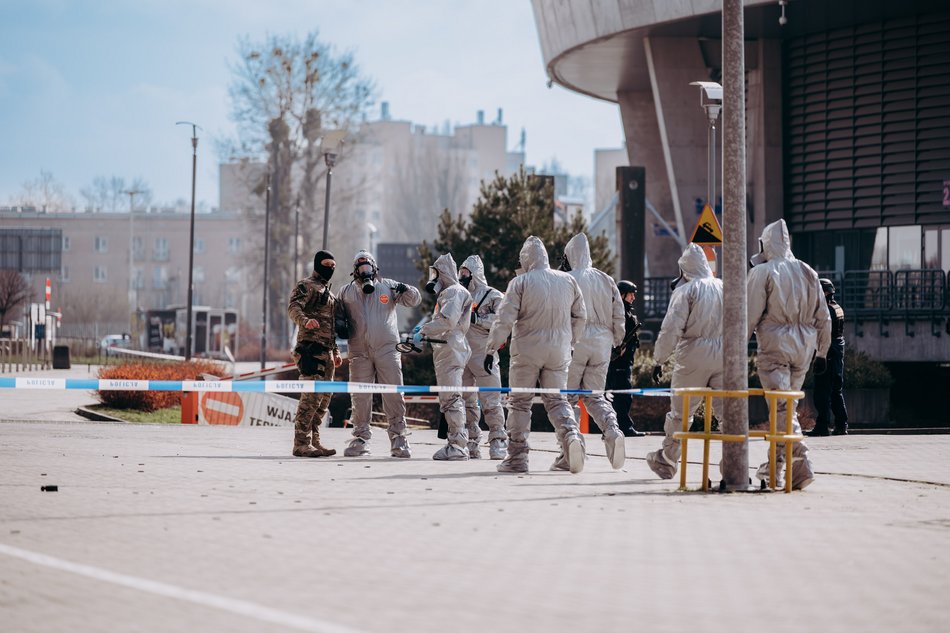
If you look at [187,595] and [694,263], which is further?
[694,263]

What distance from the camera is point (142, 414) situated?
26703 mm

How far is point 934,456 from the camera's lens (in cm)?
1612

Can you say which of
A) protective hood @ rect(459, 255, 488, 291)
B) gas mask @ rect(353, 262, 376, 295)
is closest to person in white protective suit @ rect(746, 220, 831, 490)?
protective hood @ rect(459, 255, 488, 291)

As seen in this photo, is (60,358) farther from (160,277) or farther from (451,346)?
(160,277)

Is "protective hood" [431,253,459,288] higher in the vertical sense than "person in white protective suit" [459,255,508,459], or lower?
higher

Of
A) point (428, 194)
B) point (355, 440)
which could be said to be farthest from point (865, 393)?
point (428, 194)

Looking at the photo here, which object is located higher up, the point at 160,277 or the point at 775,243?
the point at 160,277

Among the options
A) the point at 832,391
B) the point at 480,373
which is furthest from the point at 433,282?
the point at 832,391

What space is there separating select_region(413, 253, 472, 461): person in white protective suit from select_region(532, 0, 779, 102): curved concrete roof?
21227 mm

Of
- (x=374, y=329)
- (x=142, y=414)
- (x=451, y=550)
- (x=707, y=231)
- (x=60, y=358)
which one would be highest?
(x=707, y=231)

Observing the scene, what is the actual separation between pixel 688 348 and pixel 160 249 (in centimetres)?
12120

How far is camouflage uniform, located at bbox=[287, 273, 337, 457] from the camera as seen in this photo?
14922mm

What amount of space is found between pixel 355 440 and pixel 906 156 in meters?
23.9

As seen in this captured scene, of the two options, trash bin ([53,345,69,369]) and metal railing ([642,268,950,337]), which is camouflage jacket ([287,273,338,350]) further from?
trash bin ([53,345,69,369])
